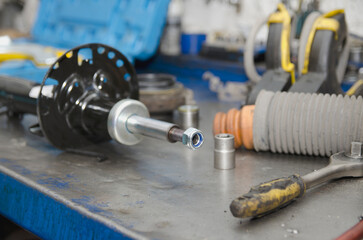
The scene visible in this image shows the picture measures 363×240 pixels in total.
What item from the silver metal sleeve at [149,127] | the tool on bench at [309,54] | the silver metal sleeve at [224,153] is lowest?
the silver metal sleeve at [224,153]

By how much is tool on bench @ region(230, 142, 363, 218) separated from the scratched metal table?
0.02 meters

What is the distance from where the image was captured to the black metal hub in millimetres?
767

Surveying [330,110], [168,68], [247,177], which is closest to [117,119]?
[247,177]

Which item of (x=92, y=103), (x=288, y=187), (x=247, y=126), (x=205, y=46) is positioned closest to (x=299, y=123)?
(x=247, y=126)

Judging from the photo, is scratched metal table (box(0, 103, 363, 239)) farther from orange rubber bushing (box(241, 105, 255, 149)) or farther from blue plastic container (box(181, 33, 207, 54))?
blue plastic container (box(181, 33, 207, 54))

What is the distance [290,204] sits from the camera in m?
0.59

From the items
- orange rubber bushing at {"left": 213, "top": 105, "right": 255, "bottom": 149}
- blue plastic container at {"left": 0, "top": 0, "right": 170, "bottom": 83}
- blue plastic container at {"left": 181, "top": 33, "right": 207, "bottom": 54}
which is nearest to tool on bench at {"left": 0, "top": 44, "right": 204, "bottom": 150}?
orange rubber bushing at {"left": 213, "top": 105, "right": 255, "bottom": 149}

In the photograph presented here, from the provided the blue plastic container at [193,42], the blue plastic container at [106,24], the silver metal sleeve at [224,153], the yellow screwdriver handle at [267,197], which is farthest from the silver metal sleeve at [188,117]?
the blue plastic container at [193,42]

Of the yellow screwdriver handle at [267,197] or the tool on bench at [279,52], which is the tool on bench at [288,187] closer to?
the yellow screwdriver handle at [267,197]

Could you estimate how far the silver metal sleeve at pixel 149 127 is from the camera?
26.9 inches

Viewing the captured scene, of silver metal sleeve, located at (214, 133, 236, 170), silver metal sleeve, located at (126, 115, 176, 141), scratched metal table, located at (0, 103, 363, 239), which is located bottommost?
scratched metal table, located at (0, 103, 363, 239)

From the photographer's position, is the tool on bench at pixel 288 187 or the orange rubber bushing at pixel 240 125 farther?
the orange rubber bushing at pixel 240 125

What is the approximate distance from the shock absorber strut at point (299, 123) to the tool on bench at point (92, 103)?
0.17 m

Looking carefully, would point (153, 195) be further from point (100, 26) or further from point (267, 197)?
point (100, 26)
